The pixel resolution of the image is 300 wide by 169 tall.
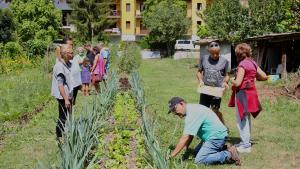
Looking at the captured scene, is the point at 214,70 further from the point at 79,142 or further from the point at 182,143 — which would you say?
the point at 79,142

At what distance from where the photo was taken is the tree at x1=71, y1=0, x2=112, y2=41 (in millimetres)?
56156

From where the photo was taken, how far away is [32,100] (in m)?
12.4

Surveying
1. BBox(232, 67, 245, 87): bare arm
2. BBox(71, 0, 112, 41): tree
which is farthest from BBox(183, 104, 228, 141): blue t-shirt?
BBox(71, 0, 112, 41): tree

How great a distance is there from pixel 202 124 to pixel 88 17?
50853 mm

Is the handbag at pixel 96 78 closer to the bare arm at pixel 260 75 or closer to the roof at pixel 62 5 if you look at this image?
the bare arm at pixel 260 75

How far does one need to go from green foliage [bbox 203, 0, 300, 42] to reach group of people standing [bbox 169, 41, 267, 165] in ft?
57.9

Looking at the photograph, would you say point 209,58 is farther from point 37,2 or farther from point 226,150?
point 37,2

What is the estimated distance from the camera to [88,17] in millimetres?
56250

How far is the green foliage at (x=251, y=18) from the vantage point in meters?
25.4

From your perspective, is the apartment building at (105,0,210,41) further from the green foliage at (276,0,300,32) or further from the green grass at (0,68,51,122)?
the green grass at (0,68,51,122)

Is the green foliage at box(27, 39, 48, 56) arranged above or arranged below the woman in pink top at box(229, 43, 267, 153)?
below

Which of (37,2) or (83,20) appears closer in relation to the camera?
(37,2)

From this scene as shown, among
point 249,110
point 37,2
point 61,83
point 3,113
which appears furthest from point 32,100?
point 37,2

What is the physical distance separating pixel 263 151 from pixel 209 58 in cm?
165
